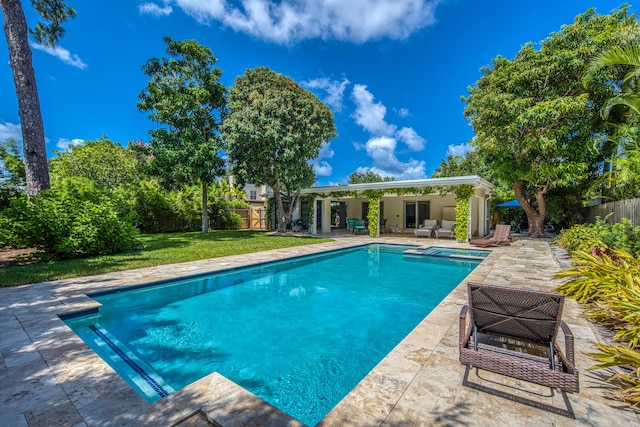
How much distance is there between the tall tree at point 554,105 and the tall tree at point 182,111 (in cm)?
1387

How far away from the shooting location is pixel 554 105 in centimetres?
1081

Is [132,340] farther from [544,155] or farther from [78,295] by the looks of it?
[544,155]

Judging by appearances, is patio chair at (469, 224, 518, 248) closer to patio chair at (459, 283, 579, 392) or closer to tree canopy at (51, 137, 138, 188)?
patio chair at (459, 283, 579, 392)

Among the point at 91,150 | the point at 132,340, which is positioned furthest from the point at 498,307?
the point at 91,150

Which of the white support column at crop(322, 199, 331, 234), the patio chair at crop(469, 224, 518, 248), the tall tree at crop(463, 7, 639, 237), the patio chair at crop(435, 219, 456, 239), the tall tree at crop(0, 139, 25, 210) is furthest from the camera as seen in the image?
the white support column at crop(322, 199, 331, 234)

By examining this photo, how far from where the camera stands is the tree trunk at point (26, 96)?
8.84m

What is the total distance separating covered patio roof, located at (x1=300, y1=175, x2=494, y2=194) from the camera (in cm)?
1243

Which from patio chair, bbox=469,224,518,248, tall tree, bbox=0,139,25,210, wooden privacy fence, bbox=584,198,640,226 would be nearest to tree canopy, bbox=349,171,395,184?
patio chair, bbox=469,224,518,248

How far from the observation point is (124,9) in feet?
→ 41.5

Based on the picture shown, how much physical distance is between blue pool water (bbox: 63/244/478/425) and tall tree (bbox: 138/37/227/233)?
8.83 meters

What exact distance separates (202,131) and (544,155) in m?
17.3

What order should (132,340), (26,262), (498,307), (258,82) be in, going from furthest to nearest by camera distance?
(258,82) < (26,262) < (132,340) < (498,307)

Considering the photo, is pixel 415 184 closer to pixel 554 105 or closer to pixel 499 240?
pixel 499 240

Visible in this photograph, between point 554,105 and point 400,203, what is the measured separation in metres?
10.1
